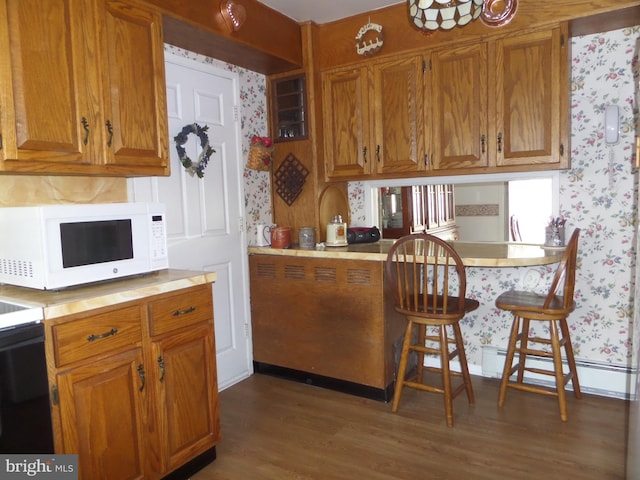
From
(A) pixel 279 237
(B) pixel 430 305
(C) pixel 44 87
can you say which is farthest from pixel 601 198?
(C) pixel 44 87

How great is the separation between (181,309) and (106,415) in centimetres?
48

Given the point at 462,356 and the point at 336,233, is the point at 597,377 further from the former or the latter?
the point at 336,233

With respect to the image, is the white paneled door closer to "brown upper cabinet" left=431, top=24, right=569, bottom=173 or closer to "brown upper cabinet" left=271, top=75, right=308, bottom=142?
"brown upper cabinet" left=271, top=75, right=308, bottom=142

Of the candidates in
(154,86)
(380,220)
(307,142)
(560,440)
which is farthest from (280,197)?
(560,440)

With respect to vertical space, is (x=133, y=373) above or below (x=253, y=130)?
below

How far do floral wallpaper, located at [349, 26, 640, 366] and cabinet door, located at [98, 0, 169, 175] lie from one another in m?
2.21

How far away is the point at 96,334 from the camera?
1673 millimetres

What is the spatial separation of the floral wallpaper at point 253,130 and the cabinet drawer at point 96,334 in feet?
4.82

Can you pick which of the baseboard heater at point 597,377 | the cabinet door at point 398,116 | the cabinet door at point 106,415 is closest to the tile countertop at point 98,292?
the cabinet door at point 106,415

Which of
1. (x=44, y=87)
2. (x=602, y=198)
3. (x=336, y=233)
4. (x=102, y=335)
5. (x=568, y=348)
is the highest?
(x=44, y=87)

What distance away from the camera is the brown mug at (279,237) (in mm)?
3109

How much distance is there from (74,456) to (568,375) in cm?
234

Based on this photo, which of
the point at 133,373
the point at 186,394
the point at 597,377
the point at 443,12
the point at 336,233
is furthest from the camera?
the point at 336,233

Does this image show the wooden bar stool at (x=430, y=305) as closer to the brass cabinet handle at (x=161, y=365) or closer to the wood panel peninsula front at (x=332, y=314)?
the wood panel peninsula front at (x=332, y=314)
